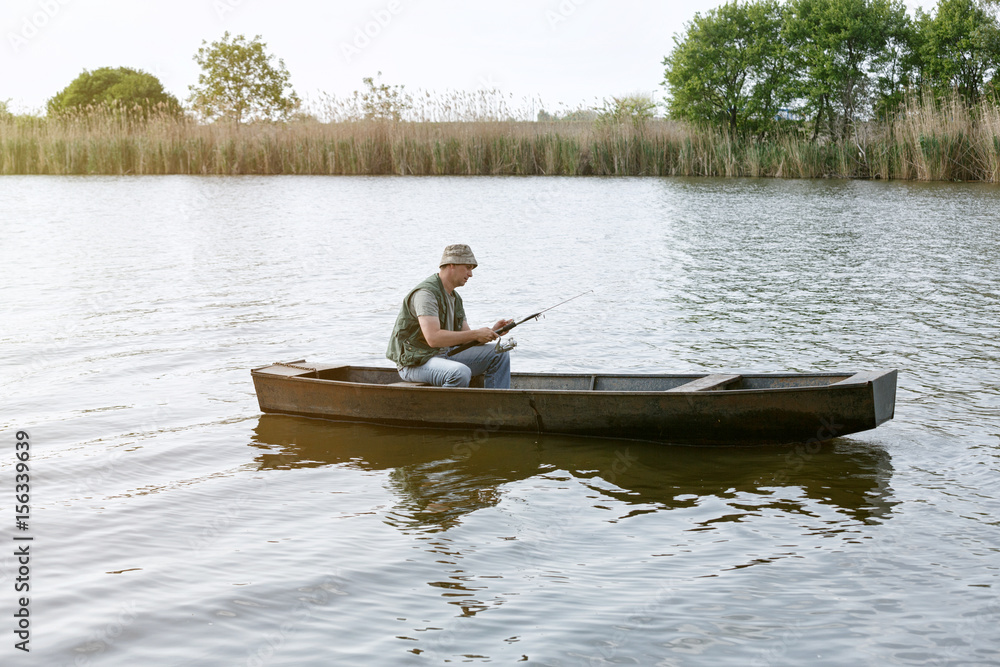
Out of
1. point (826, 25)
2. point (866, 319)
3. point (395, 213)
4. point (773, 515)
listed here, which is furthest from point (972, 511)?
point (826, 25)

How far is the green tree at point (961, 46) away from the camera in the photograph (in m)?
32.0

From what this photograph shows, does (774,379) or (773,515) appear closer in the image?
(773,515)

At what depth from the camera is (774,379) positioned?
6.16 metres

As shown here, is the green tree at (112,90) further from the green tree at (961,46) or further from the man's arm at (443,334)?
the man's arm at (443,334)

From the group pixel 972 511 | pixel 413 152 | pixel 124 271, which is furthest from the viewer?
pixel 413 152

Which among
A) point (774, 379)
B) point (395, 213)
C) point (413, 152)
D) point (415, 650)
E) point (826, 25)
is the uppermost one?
point (826, 25)

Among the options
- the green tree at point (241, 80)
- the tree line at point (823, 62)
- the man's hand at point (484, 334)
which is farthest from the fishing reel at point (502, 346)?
the green tree at point (241, 80)

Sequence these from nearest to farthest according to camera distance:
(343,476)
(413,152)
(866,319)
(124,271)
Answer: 1. (343,476)
2. (866,319)
3. (124,271)
4. (413,152)

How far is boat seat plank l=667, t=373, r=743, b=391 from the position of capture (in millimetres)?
6031

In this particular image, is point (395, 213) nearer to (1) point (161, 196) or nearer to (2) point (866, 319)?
(1) point (161, 196)

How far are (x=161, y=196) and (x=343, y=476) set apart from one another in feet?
65.0

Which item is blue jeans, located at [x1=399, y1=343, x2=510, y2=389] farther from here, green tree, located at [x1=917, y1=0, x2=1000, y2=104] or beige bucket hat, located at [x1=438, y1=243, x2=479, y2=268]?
green tree, located at [x1=917, y1=0, x2=1000, y2=104]

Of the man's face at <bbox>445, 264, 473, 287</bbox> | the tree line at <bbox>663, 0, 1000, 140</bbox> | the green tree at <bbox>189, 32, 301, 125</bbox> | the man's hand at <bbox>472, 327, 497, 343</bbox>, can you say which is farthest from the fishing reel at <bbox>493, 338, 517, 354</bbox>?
the green tree at <bbox>189, 32, 301, 125</bbox>

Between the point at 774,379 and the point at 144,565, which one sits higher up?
the point at 774,379
